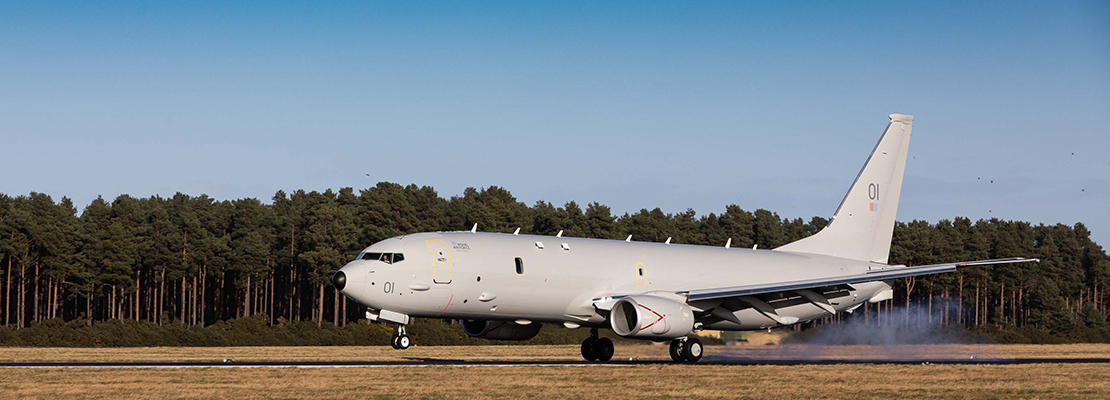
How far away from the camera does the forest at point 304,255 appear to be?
93938 mm

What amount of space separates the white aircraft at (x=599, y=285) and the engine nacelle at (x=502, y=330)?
0.03 metres

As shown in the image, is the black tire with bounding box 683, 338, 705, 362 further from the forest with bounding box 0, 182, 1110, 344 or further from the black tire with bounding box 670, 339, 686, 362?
the forest with bounding box 0, 182, 1110, 344

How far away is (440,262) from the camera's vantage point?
31.6m

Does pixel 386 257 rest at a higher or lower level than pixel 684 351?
higher

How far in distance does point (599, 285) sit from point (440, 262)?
5964 mm

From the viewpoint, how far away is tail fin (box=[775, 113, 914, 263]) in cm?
4378

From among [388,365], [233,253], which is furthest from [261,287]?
[388,365]

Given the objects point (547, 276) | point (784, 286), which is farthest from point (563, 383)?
point (784, 286)

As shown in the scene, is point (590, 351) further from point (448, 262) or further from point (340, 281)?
point (340, 281)

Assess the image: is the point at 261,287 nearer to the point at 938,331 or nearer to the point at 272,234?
the point at 272,234

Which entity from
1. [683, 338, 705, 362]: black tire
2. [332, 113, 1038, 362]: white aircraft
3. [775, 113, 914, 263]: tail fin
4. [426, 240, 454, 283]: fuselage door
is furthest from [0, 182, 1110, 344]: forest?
[426, 240, 454, 283]: fuselage door

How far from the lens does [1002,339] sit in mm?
69562

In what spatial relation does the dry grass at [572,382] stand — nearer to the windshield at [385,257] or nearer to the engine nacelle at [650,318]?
the engine nacelle at [650,318]

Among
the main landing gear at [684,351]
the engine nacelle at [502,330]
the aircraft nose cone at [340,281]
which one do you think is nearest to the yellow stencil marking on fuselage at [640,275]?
the main landing gear at [684,351]
